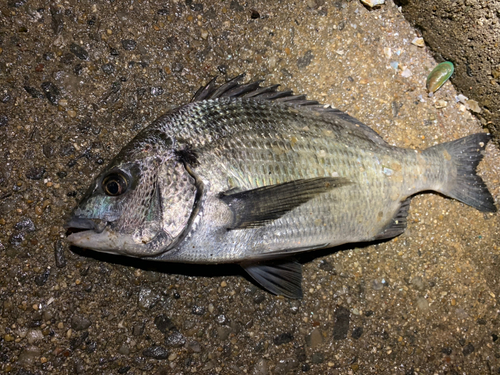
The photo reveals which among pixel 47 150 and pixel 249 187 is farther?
pixel 47 150

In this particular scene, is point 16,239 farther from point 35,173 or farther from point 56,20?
point 56,20

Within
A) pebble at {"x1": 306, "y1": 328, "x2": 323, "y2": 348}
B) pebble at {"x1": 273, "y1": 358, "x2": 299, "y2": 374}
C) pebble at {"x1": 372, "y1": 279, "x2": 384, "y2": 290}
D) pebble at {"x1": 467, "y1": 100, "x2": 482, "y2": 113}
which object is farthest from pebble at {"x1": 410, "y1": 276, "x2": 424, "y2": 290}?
pebble at {"x1": 467, "y1": 100, "x2": 482, "y2": 113}

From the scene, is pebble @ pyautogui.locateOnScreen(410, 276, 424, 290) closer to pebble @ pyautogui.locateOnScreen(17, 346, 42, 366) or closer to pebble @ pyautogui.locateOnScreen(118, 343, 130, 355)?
pebble @ pyautogui.locateOnScreen(118, 343, 130, 355)

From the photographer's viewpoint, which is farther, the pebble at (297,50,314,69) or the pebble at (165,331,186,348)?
the pebble at (297,50,314,69)

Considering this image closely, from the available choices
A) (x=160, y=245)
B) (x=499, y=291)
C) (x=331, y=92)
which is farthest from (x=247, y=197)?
(x=499, y=291)

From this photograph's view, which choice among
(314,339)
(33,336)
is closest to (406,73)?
(314,339)

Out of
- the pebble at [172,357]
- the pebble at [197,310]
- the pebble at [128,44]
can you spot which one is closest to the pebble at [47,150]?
the pebble at [128,44]

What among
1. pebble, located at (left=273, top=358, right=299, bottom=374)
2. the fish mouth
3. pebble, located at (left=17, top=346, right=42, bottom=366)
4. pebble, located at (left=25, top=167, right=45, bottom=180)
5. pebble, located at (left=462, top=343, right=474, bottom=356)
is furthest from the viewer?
pebble, located at (left=462, top=343, right=474, bottom=356)
